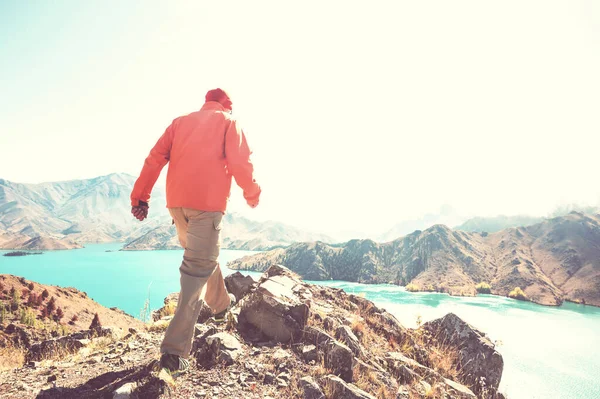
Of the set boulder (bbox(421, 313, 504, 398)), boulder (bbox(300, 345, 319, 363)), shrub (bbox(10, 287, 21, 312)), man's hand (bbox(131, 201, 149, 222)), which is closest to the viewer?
man's hand (bbox(131, 201, 149, 222))

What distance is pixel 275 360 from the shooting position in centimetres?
402

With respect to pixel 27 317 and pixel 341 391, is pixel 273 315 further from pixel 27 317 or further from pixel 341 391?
pixel 27 317

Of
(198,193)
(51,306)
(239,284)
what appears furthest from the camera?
(51,306)

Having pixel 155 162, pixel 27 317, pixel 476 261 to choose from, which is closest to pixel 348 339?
pixel 155 162

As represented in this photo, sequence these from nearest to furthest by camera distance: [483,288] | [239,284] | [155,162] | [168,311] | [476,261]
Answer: [155,162] → [168,311] → [239,284] → [483,288] → [476,261]

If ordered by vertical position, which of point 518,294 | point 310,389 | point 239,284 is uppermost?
point 310,389

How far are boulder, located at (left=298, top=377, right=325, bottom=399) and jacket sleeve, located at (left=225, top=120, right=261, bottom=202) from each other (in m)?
2.27

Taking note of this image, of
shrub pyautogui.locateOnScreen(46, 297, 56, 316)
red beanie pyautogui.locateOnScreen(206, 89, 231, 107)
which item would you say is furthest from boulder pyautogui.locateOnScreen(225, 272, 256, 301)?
shrub pyautogui.locateOnScreen(46, 297, 56, 316)

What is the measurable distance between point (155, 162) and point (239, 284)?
453 centimetres

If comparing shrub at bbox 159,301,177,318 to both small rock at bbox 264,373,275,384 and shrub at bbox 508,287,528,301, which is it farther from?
shrub at bbox 508,287,528,301

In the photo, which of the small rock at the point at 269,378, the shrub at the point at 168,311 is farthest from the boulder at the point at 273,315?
the shrub at the point at 168,311

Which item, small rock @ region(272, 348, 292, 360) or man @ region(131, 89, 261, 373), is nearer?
man @ region(131, 89, 261, 373)

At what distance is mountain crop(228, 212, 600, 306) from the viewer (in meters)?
135

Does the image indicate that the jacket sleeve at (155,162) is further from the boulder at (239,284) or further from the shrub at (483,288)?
the shrub at (483,288)
